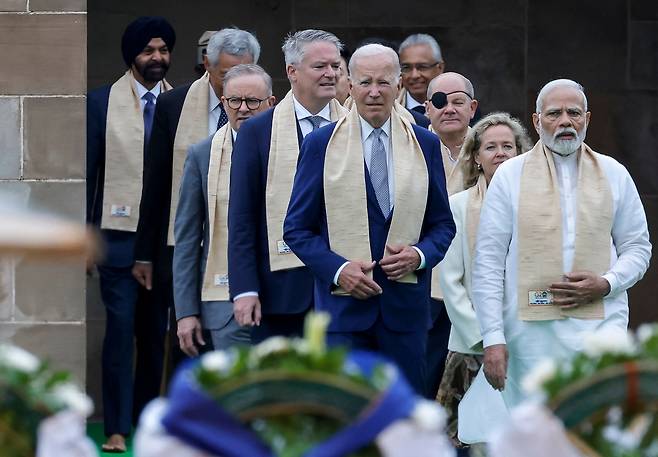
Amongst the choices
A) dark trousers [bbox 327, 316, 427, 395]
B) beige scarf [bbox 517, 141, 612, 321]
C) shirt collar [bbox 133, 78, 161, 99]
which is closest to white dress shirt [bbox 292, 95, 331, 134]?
beige scarf [bbox 517, 141, 612, 321]

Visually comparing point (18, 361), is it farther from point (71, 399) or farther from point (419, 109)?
point (419, 109)

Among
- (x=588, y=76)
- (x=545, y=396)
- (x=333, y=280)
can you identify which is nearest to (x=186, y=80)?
(x=588, y=76)

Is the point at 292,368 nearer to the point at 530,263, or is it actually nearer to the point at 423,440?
the point at 423,440

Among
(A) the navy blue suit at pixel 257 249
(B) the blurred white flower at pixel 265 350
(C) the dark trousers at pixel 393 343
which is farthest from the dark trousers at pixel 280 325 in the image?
(B) the blurred white flower at pixel 265 350

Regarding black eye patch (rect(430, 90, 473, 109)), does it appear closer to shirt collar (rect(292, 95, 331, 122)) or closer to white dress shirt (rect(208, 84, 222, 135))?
white dress shirt (rect(208, 84, 222, 135))

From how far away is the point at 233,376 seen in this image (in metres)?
4.50

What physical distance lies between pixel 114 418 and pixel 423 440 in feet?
21.2

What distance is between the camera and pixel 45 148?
1005 cm

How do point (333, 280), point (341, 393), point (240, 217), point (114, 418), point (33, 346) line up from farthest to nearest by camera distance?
point (114, 418) < point (33, 346) < point (240, 217) < point (333, 280) < point (341, 393)

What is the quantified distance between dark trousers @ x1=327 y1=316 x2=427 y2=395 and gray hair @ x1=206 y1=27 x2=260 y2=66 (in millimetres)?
2503

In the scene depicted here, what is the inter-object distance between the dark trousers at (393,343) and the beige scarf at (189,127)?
7.61ft

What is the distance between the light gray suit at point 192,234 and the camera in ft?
31.1

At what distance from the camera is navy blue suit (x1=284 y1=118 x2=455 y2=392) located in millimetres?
8078

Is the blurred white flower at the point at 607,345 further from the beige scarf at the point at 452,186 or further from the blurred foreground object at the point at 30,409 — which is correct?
the beige scarf at the point at 452,186
